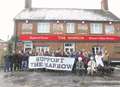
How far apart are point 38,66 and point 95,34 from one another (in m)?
23.1

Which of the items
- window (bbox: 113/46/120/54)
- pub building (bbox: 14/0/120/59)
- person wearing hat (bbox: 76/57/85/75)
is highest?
pub building (bbox: 14/0/120/59)

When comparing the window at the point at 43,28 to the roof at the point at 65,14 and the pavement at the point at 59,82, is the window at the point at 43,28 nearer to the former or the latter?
the roof at the point at 65,14

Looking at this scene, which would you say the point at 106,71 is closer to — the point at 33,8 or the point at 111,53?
the point at 111,53

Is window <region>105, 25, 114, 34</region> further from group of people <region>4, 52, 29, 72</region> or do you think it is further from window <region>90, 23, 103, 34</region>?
group of people <region>4, 52, 29, 72</region>

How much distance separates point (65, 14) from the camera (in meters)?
51.2

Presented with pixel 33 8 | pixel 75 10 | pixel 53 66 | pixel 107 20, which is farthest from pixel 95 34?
pixel 53 66

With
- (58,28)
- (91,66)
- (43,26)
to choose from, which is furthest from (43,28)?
(91,66)

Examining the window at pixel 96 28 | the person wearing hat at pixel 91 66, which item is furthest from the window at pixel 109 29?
the person wearing hat at pixel 91 66

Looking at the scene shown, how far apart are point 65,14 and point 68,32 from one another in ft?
10.2

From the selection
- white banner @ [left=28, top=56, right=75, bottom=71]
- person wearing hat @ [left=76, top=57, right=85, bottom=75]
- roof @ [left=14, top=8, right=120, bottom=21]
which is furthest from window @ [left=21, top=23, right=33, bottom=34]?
person wearing hat @ [left=76, top=57, right=85, bottom=75]

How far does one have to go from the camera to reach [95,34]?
49.8 metres

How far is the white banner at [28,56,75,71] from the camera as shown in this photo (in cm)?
2742

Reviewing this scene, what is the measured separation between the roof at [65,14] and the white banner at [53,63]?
2158 cm

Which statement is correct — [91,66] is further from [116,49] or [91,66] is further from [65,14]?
[65,14]
